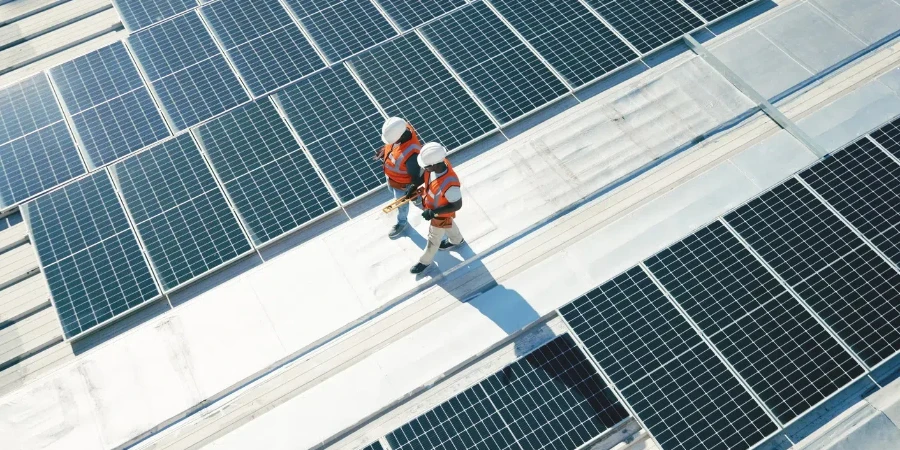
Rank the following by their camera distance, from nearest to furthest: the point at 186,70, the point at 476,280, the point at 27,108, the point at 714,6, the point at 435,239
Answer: the point at 435,239, the point at 476,280, the point at 27,108, the point at 186,70, the point at 714,6

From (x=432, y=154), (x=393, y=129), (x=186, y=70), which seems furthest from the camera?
(x=186, y=70)

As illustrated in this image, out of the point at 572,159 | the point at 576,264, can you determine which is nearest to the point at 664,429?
the point at 576,264

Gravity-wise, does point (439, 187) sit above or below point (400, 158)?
below

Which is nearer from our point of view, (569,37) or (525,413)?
(525,413)

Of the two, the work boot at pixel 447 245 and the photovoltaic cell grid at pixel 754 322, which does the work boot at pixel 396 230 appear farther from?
the photovoltaic cell grid at pixel 754 322

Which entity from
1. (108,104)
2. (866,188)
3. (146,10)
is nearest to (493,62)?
(866,188)

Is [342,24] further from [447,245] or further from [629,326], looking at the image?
[629,326]

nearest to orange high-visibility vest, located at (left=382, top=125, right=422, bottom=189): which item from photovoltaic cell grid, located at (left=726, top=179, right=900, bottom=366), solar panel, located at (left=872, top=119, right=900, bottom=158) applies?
photovoltaic cell grid, located at (left=726, top=179, right=900, bottom=366)
